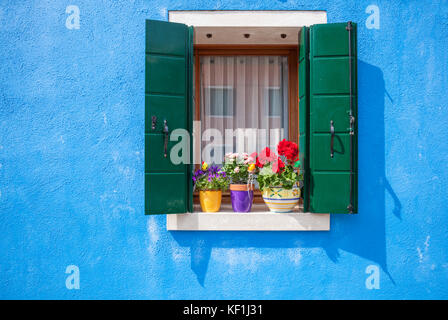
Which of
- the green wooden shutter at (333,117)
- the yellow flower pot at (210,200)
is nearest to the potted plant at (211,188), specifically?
the yellow flower pot at (210,200)

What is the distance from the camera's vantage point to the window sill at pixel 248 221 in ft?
8.87

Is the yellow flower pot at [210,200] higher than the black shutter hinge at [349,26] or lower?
lower

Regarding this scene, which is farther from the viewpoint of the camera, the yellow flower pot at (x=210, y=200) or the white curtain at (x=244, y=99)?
the white curtain at (x=244, y=99)

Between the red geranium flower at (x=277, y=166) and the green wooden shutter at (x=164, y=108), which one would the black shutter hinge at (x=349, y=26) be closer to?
the red geranium flower at (x=277, y=166)

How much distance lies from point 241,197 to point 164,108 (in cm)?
111

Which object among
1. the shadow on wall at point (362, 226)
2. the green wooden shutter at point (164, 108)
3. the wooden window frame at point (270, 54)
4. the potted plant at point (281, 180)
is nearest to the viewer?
the green wooden shutter at point (164, 108)

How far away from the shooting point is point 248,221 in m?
2.71

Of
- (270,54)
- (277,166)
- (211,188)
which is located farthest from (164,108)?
(270,54)

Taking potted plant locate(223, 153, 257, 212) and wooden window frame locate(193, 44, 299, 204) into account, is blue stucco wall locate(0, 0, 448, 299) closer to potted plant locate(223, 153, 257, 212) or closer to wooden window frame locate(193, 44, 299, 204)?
potted plant locate(223, 153, 257, 212)

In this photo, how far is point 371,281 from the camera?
2.75 metres

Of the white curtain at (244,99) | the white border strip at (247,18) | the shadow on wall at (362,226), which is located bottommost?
the shadow on wall at (362,226)

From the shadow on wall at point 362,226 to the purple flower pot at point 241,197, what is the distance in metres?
0.24

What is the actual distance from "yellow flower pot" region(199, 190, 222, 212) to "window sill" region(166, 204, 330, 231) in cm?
7
